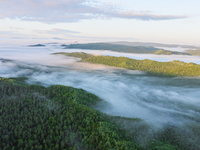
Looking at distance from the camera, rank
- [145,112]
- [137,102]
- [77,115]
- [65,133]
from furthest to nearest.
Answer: [137,102] → [145,112] → [77,115] → [65,133]

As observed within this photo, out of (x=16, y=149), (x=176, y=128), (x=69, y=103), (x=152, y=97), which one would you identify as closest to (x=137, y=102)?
(x=152, y=97)

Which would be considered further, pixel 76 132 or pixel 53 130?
pixel 53 130

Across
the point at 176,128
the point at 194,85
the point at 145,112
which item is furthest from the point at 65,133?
the point at 194,85

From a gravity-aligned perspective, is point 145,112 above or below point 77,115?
below

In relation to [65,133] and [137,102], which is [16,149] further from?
[137,102]

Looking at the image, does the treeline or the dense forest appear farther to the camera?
the dense forest

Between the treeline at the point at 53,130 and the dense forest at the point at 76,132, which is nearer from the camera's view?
the treeline at the point at 53,130

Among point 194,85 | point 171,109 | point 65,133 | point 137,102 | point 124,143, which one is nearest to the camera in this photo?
point 124,143

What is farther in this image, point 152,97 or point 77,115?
point 152,97
